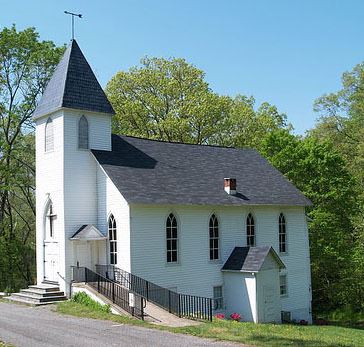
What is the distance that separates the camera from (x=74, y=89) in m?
26.8

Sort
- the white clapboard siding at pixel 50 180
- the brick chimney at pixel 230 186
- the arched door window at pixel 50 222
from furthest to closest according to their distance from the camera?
the brick chimney at pixel 230 186 < the arched door window at pixel 50 222 < the white clapboard siding at pixel 50 180

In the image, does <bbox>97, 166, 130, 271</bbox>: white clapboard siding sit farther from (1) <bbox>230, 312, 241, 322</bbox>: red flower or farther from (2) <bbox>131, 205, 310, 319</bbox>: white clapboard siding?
(1) <bbox>230, 312, 241, 322</bbox>: red flower

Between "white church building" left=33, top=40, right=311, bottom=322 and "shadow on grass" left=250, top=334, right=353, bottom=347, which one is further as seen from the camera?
"white church building" left=33, top=40, right=311, bottom=322

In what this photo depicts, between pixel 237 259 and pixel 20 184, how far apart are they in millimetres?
19189

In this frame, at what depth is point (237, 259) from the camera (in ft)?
90.9

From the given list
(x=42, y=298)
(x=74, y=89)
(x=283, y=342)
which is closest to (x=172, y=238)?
(x=42, y=298)

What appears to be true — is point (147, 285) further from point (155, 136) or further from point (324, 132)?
point (324, 132)

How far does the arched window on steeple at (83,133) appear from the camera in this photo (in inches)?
1049

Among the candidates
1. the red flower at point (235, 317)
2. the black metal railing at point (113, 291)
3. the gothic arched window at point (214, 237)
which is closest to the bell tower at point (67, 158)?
the black metal railing at point (113, 291)

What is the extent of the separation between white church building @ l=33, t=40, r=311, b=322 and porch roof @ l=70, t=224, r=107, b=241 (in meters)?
0.06

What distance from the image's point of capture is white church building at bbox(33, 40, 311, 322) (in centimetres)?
2530

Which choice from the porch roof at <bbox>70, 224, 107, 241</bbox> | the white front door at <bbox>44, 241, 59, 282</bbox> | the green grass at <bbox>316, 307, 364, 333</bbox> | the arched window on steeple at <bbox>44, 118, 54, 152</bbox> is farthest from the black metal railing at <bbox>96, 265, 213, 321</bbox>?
the green grass at <bbox>316, 307, 364, 333</bbox>

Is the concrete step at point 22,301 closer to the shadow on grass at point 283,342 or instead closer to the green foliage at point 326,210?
the shadow on grass at point 283,342

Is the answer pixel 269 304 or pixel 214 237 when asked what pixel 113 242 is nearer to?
pixel 214 237
